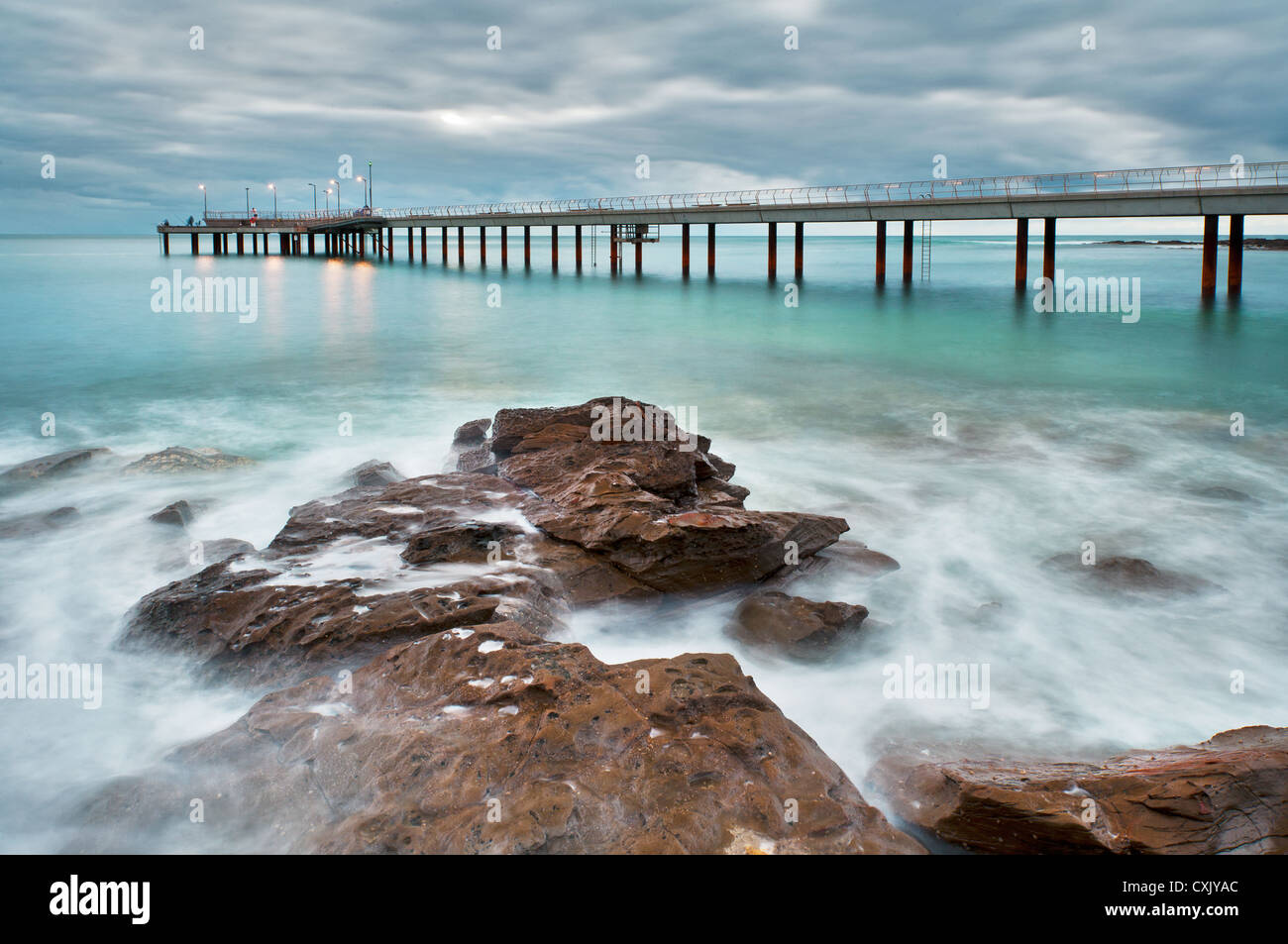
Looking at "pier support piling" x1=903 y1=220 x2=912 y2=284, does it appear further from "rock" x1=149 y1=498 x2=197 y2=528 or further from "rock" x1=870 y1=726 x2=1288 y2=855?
"rock" x1=870 y1=726 x2=1288 y2=855

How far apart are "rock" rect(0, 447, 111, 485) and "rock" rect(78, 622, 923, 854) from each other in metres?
7.25

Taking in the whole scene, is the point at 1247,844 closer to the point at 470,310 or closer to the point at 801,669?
the point at 801,669

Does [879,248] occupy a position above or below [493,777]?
above

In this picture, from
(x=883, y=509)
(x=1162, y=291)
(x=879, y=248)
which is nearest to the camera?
(x=883, y=509)

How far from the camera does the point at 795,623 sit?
6.39 m

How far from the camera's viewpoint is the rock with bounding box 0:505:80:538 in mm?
8789

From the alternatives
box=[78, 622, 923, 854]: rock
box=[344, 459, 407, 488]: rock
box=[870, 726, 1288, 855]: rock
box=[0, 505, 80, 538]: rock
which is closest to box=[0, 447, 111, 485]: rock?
box=[0, 505, 80, 538]: rock

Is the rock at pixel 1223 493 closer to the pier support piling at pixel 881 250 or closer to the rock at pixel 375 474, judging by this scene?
the rock at pixel 375 474

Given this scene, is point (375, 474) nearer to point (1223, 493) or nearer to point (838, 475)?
point (838, 475)

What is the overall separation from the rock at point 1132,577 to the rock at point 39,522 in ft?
30.0

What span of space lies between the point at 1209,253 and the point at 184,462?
30084 mm

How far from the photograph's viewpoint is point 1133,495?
34.4ft
